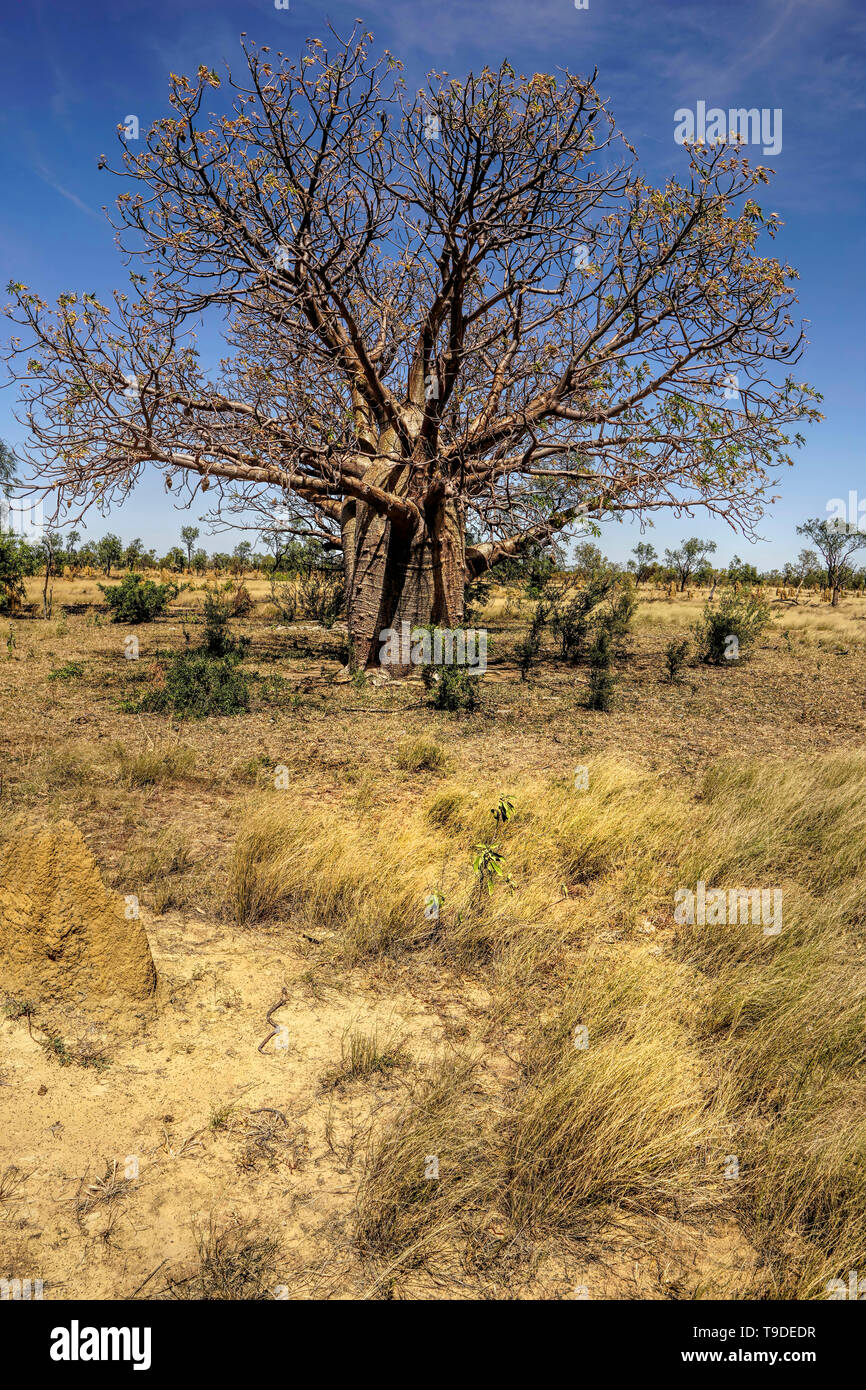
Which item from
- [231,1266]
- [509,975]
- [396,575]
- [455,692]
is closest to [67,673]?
[396,575]

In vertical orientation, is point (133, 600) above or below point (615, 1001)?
above

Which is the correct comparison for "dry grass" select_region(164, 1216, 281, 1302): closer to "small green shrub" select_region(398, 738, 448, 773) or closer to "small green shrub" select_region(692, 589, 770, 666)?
"small green shrub" select_region(398, 738, 448, 773)

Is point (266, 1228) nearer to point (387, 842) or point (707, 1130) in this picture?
point (707, 1130)

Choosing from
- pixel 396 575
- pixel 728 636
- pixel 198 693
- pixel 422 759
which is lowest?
pixel 422 759

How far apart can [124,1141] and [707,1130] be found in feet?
6.71

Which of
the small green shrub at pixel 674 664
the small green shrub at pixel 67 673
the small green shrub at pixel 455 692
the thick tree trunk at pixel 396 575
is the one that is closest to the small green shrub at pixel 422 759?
the small green shrub at pixel 455 692

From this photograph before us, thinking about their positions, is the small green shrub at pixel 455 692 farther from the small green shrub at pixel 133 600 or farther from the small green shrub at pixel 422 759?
the small green shrub at pixel 133 600

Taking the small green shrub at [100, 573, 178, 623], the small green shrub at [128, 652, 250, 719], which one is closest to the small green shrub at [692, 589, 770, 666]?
the small green shrub at [128, 652, 250, 719]

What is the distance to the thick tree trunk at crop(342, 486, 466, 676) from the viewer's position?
35.3 feet

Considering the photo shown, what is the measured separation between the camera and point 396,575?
11.1 meters

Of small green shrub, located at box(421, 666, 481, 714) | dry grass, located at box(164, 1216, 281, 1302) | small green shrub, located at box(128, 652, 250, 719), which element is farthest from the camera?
small green shrub, located at box(421, 666, 481, 714)

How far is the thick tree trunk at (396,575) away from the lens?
10.8m

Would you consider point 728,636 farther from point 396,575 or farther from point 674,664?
point 396,575

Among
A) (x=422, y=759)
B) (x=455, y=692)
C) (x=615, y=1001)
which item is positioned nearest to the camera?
(x=615, y=1001)
